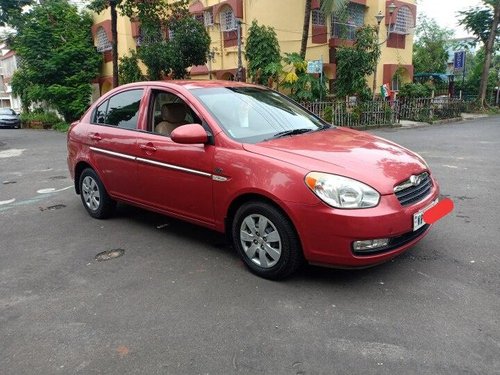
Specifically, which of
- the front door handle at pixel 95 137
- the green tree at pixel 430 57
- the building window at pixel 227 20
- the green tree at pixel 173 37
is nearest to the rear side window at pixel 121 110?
the front door handle at pixel 95 137

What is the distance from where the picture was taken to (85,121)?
5.63 m

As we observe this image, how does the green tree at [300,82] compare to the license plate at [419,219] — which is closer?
the license plate at [419,219]

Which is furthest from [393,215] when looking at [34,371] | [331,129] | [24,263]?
[24,263]

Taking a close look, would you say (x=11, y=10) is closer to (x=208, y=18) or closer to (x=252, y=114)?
(x=208, y=18)

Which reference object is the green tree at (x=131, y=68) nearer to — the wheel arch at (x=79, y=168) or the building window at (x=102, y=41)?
the building window at (x=102, y=41)

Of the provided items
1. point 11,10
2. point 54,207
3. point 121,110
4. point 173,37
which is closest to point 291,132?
point 121,110

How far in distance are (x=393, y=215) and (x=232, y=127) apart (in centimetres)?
165

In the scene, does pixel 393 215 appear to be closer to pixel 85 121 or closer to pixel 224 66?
pixel 85 121

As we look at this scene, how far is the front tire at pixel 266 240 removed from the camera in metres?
3.46

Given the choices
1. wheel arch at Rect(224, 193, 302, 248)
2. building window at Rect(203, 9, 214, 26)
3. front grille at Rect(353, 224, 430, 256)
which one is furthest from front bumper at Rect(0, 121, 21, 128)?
front grille at Rect(353, 224, 430, 256)

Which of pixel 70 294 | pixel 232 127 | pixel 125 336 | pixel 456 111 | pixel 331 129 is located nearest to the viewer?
pixel 125 336

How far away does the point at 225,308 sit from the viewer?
10.8 ft

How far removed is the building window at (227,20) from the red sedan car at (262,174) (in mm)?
14833

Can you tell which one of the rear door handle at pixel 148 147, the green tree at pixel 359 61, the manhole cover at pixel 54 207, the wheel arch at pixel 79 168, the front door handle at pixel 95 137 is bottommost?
the manhole cover at pixel 54 207
